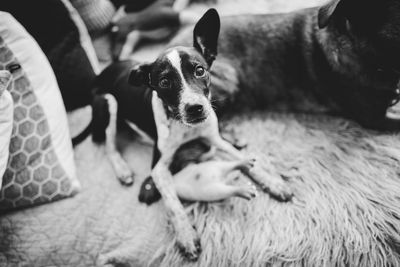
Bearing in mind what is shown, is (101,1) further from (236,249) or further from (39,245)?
(236,249)

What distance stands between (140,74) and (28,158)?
29.2 inches

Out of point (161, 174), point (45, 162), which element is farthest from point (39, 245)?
point (161, 174)

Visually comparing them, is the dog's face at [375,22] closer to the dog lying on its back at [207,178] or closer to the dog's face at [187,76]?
the dog's face at [187,76]


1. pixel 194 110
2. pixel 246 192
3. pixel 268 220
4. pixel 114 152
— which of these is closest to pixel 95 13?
pixel 114 152

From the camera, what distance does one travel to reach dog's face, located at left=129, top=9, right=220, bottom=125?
141 centimetres

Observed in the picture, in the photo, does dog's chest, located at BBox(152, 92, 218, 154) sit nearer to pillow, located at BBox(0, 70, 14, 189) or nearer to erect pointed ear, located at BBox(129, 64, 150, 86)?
erect pointed ear, located at BBox(129, 64, 150, 86)

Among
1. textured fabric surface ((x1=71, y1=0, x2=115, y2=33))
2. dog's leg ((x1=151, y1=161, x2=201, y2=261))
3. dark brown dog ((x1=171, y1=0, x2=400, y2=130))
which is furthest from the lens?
textured fabric surface ((x1=71, y1=0, x2=115, y2=33))

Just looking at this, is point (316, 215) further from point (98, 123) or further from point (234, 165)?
point (98, 123)

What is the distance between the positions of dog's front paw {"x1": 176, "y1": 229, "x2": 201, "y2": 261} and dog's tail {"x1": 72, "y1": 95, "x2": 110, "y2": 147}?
3.10 ft

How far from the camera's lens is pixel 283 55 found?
1942 mm

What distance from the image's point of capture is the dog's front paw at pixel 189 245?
1335 millimetres

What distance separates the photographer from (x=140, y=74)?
1.60 metres

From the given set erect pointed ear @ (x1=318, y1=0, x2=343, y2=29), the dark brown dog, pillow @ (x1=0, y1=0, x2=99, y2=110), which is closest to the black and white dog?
pillow @ (x1=0, y1=0, x2=99, y2=110)

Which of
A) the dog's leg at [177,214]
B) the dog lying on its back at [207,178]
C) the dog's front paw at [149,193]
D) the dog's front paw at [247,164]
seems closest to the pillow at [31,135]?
the dog's front paw at [149,193]
